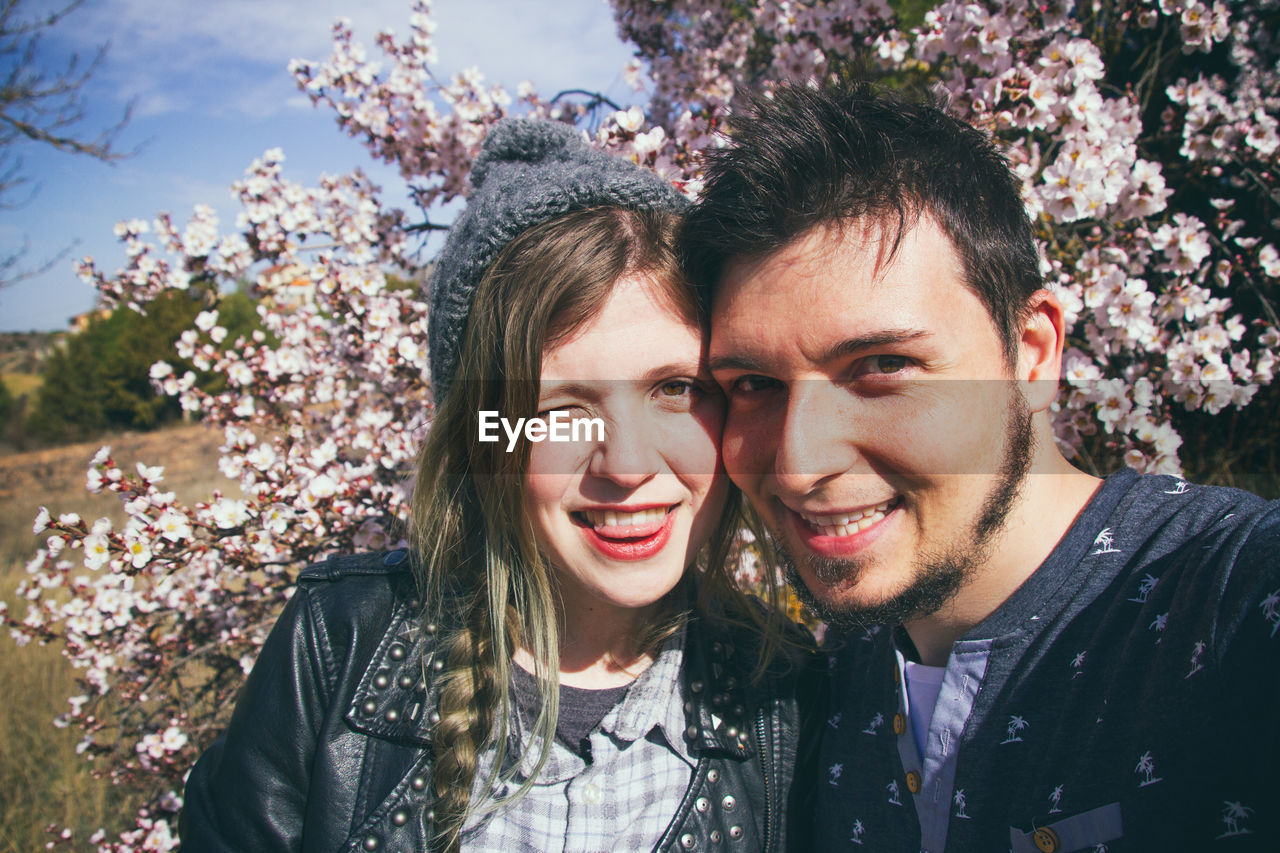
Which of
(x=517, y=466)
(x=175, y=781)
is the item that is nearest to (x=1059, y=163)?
(x=517, y=466)

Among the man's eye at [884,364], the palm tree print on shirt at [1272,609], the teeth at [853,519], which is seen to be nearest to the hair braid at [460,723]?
the teeth at [853,519]

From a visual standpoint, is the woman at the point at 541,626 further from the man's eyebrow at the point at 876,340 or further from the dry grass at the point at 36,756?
the dry grass at the point at 36,756

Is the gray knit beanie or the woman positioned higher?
the gray knit beanie

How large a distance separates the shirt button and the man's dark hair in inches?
34.3

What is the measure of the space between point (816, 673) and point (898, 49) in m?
2.63

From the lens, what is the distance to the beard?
141cm

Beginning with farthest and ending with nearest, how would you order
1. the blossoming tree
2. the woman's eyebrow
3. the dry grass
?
the dry grass, the blossoming tree, the woman's eyebrow

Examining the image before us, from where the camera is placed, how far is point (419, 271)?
13.0 feet

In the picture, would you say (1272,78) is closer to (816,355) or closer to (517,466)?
(816,355)

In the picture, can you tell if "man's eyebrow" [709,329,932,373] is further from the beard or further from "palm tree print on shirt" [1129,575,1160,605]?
"palm tree print on shirt" [1129,575,1160,605]

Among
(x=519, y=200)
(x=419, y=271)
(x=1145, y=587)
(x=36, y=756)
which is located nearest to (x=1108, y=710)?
(x=1145, y=587)

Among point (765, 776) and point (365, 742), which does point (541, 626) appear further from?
point (765, 776)

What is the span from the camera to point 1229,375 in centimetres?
257

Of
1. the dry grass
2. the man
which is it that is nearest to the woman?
the man
